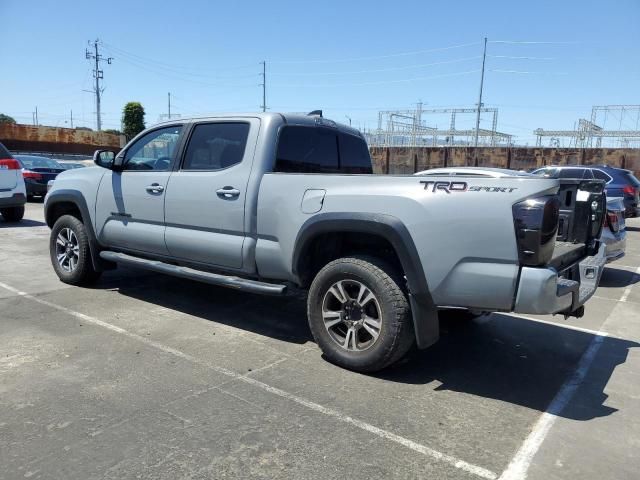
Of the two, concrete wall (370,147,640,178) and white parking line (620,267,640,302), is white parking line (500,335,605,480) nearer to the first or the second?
white parking line (620,267,640,302)

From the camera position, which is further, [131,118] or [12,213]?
[131,118]

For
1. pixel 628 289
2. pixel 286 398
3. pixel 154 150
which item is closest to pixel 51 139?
pixel 154 150

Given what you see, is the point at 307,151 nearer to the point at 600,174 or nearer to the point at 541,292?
the point at 541,292

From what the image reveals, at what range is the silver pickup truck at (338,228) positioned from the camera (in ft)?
10.6

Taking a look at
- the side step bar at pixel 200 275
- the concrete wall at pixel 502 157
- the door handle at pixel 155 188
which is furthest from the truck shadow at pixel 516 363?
the concrete wall at pixel 502 157

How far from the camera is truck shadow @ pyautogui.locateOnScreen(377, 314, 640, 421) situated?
3643mm

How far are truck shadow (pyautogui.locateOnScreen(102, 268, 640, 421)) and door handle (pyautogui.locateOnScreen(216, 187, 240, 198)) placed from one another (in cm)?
130

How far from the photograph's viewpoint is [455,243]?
3328 millimetres

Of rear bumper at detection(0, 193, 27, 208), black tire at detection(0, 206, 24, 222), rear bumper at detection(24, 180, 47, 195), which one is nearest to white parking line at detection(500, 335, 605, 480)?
rear bumper at detection(0, 193, 27, 208)

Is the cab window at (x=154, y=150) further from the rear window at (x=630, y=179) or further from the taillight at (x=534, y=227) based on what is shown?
the rear window at (x=630, y=179)

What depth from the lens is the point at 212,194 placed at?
464cm

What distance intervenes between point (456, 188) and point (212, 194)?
2.29 metres

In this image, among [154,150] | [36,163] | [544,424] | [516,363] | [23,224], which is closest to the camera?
[544,424]

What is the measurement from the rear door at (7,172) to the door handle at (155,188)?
25.6ft
